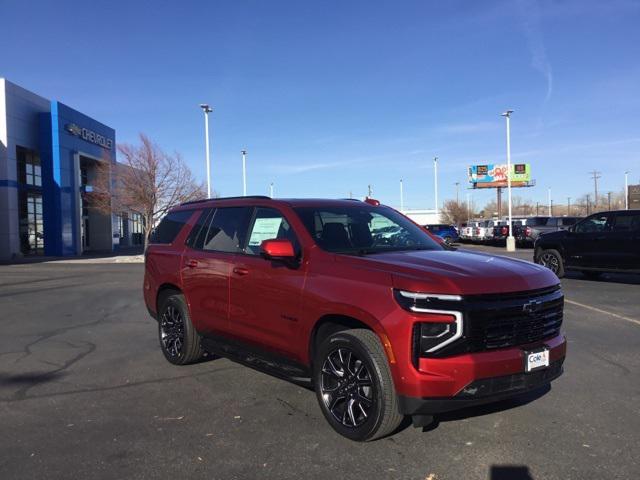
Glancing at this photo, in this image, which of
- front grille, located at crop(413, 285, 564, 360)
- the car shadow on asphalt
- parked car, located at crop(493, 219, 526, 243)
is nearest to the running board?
front grille, located at crop(413, 285, 564, 360)

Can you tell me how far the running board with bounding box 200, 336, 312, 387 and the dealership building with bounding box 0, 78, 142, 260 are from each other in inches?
1206

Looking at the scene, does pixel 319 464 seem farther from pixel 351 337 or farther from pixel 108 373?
pixel 108 373

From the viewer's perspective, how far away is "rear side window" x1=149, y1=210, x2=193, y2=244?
6.59m

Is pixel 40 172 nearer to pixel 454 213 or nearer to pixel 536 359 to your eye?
Answer: pixel 536 359

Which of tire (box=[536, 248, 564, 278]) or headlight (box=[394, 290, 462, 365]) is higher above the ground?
headlight (box=[394, 290, 462, 365])

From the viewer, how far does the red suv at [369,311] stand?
12.0ft

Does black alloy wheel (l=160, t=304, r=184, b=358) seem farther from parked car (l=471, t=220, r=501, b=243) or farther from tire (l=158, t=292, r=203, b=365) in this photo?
parked car (l=471, t=220, r=501, b=243)

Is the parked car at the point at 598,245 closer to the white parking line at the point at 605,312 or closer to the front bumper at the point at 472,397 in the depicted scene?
the white parking line at the point at 605,312

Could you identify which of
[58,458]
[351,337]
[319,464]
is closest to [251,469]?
[319,464]

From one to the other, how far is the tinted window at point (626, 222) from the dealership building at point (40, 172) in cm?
2834

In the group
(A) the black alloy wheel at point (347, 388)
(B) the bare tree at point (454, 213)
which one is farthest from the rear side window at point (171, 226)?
(B) the bare tree at point (454, 213)

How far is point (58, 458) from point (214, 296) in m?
2.06

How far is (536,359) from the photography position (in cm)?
393

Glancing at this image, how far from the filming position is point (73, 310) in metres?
10.7
